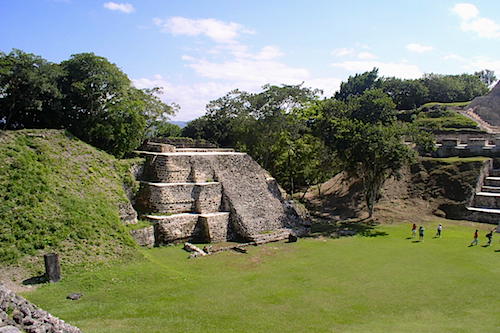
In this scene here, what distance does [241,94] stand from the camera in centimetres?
3500

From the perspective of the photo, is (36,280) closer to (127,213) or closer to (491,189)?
(127,213)

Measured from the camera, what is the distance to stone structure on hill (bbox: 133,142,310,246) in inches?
813

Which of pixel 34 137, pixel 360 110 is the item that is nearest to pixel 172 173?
pixel 34 137

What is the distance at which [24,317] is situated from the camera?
810cm

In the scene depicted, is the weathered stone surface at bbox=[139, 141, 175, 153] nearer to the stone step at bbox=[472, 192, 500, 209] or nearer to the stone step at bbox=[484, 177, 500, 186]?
the stone step at bbox=[472, 192, 500, 209]

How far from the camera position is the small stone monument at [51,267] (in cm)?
1309

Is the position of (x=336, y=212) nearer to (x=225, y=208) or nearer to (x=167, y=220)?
(x=225, y=208)

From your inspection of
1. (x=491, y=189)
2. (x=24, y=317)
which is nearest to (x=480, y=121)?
(x=491, y=189)

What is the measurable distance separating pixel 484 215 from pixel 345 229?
9.25 metres

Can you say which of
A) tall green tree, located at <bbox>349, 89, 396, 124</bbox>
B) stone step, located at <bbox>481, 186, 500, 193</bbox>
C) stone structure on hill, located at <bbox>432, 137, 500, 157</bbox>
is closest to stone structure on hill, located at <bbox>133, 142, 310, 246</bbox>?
tall green tree, located at <bbox>349, 89, 396, 124</bbox>

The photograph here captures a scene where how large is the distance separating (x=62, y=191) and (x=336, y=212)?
19.1 metres

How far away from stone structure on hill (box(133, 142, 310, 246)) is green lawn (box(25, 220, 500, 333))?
1.80 meters

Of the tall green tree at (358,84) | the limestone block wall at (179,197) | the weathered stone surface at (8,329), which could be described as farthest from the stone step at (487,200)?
the tall green tree at (358,84)

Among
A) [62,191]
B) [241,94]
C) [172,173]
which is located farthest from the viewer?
[241,94]
